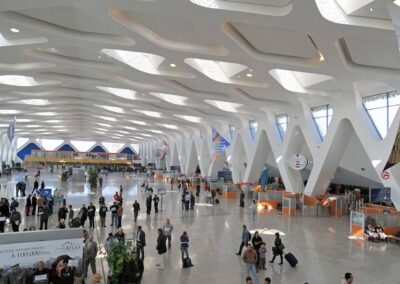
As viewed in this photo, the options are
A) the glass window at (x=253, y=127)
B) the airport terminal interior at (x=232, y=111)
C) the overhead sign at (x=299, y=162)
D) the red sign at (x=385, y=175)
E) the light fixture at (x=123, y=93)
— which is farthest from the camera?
the glass window at (x=253, y=127)

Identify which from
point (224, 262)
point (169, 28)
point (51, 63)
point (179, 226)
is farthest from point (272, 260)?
point (51, 63)

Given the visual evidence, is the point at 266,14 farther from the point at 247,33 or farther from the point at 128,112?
the point at 128,112

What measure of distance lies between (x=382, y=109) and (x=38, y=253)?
15.7 meters

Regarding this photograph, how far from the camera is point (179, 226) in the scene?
14.1 m

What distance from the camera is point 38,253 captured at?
6.30 metres

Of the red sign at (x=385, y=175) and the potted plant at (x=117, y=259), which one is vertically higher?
the red sign at (x=385, y=175)

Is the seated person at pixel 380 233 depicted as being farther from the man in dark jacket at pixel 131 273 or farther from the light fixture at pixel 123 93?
the light fixture at pixel 123 93

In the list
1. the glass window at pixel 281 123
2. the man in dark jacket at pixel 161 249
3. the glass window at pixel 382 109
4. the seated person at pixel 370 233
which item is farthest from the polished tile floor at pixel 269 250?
the glass window at pixel 281 123

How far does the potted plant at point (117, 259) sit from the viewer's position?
663cm

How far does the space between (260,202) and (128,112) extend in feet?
61.7

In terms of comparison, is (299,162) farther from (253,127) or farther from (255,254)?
(255,254)

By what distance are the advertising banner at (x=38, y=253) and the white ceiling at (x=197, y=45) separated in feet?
19.0

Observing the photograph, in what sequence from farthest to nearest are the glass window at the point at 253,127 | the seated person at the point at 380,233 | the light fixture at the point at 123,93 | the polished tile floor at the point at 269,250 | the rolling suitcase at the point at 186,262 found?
the glass window at the point at 253,127, the light fixture at the point at 123,93, the seated person at the point at 380,233, the rolling suitcase at the point at 186,262, the polished tile floor at the point at 269,250

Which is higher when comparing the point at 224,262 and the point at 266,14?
the point at 266,14
